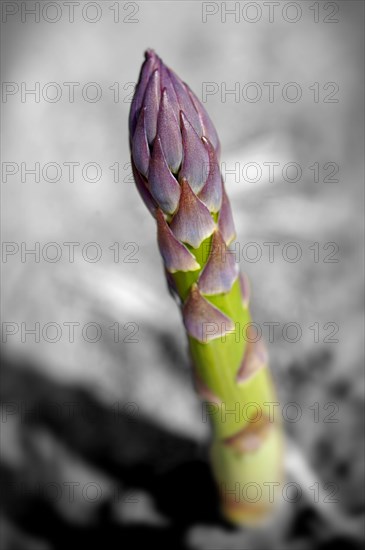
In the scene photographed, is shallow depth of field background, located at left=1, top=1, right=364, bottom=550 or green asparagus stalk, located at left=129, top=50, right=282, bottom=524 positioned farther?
shallow depth of field background, located at left=1, top=1, right=364, bottom=550

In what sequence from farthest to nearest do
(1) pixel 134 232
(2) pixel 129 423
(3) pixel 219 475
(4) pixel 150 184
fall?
(1) pixel 134 232, (2) pixel 129 423, (3) pixel 219 475, (4) pixel 150 184

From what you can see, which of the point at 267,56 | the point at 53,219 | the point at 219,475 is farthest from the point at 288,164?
the point at 219,475

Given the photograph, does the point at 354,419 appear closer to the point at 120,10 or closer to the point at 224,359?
the point at 224,359

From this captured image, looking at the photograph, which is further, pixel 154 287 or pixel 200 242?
pixel 154 287

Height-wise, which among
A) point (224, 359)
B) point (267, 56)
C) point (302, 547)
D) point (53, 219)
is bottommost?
point (302, 547)
